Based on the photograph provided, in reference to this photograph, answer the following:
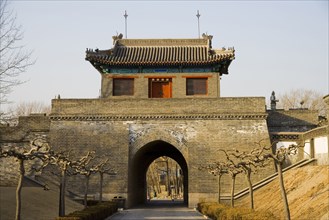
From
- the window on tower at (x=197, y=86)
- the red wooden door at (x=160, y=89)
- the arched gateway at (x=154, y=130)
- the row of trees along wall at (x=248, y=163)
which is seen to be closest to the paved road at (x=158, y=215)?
the row of trees along wall at (x=248, y=163)

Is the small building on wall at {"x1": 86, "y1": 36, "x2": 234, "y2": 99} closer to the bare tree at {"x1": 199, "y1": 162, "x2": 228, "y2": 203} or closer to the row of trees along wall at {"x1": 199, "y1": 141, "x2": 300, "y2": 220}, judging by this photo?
the bare tree at {"x1": 199, "y1": 162, "x2": 228, "y2": 203}

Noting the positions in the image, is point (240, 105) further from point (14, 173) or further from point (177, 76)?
point (14, 173)

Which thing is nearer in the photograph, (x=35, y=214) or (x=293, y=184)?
(x=35, y=214)

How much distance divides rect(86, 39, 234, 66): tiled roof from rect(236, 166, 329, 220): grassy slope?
10553mm

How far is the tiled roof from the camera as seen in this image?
97.0ft

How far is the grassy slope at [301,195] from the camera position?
572 inches

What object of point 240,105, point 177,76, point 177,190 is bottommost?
point 177,190

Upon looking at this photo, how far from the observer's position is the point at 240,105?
26219 mm

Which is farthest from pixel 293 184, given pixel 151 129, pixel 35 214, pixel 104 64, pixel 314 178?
pixel 104 64

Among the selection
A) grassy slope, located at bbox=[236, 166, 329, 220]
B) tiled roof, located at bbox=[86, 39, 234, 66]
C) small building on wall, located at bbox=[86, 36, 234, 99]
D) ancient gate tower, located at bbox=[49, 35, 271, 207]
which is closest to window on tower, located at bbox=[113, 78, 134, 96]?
small building on wall, located at bbox=[86, 36, 234, 99]

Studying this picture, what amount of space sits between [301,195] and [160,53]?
1706cm

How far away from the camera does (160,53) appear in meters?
31.2

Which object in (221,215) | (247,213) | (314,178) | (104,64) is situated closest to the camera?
(247,213)

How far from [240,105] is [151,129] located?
18.5 ft
